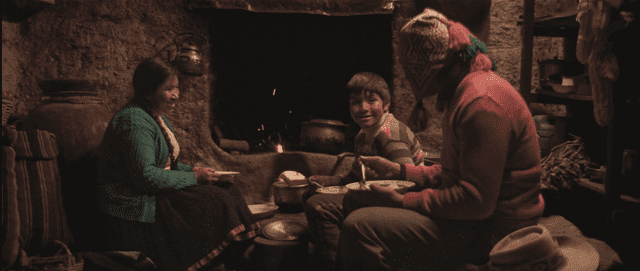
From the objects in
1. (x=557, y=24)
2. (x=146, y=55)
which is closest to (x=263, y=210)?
(x=146, y=55)

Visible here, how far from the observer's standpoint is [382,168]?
1.95m

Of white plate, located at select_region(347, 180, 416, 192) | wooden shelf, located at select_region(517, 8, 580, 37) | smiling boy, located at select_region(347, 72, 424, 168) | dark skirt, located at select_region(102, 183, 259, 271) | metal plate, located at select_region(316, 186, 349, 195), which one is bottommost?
dark skirt, located at select_region(102, 183, 259, 271)

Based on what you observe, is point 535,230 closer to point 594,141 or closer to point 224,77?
point 594,141

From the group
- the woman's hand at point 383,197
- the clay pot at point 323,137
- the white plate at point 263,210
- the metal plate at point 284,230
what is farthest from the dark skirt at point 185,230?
the clay pot at point 323,137

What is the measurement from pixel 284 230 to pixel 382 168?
1011 mm

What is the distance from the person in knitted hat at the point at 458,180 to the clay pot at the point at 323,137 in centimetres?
263

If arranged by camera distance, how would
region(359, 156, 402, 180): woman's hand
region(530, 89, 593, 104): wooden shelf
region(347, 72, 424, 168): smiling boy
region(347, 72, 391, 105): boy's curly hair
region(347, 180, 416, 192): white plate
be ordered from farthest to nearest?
region(530, 89, 593, 104): wooden shelf < region(347, 72, 391, 105): boy's curly hair < region(347, 72, 424, 168): smiling boy < region(359, 156, 402, 180): woman's hand < region(347, 180, 416, 192): white plate

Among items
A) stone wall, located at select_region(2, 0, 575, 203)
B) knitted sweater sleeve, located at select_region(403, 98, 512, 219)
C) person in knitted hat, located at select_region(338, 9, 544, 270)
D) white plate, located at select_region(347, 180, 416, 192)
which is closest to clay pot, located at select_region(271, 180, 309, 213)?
stone wall, located at select_region(2, 0, 575, 203)

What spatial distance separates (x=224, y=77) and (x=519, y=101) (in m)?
3.94

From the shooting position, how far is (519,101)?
143cm

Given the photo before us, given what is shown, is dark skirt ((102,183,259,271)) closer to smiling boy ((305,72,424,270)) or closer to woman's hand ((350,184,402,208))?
smiling boy ((305,72,424,270))

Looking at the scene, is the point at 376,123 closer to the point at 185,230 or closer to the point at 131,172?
the point at 185,230

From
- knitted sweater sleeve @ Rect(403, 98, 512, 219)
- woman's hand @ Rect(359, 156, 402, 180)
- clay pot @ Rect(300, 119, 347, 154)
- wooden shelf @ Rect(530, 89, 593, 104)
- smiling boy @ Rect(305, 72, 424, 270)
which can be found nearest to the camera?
knitted sweater sleeve @ Rect(403, 98, 512, 219)

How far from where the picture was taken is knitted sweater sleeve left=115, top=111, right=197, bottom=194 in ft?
7.75
